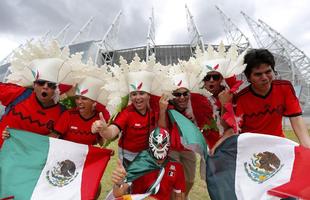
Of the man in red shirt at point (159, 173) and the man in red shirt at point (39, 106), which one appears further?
the man in red shirt at point (39, 106)

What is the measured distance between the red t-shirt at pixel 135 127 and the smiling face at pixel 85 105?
528mm

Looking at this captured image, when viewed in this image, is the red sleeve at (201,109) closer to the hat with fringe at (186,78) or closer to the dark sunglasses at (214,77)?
the hat with fringe at (186,78)

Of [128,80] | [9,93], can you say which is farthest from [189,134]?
[9,93]

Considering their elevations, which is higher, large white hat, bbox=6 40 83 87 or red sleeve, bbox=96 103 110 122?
large white hat, bbox=6 40 83 87

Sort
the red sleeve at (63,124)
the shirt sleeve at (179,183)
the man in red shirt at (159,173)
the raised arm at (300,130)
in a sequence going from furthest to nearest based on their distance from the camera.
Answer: the red sleeve at (63,124) < the shirt sleeve at (179,183) < the man in red shirt at (159,173) < the raised arm at (300,130)

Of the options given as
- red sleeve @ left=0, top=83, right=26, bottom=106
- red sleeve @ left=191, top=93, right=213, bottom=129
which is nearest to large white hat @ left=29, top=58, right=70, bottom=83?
red sleeve @ left=0, top=83, right=26, bottom=106

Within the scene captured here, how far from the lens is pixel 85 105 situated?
166 inches

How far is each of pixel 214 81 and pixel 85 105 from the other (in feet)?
5.56

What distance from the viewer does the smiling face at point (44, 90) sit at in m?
3.99

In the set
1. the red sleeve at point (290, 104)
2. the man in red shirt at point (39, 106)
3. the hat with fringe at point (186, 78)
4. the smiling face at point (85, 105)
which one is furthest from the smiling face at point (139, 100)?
the red sleeve at point (290, 104)

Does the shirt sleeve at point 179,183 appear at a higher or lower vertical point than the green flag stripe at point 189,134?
lower

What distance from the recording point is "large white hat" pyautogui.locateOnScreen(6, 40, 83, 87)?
4.06 meters

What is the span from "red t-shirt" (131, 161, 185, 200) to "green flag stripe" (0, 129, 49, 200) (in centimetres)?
118

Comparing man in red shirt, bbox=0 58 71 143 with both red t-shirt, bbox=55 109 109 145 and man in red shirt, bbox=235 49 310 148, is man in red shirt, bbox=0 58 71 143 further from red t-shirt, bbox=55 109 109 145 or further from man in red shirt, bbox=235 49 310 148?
man in red shirt, bbox=235 49 310 148
